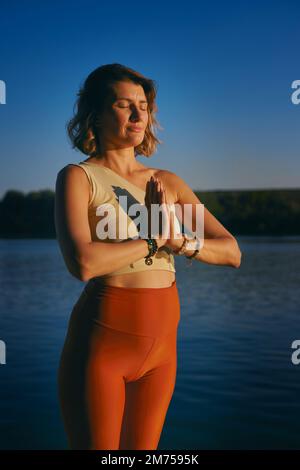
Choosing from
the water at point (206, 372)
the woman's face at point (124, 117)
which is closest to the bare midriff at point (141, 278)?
the woman's face at point (124, 117)

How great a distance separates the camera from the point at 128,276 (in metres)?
2.00

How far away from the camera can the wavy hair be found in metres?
2.09

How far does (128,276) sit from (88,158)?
408 mm

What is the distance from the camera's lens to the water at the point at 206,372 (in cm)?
595

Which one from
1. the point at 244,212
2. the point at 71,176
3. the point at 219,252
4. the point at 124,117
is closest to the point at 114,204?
the point at 71,176

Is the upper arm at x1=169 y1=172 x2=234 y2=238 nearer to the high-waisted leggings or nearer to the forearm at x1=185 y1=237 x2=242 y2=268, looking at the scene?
the forearm at x1=185 y1=237 x2=242 y2=268

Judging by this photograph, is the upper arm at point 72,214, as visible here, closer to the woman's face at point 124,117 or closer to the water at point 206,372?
the woman's face at point 124,117

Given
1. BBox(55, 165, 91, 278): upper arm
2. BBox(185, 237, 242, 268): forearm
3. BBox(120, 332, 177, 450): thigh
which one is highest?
BBox(55, 165, 91, 278): upper arm

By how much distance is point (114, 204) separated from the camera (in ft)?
6.56

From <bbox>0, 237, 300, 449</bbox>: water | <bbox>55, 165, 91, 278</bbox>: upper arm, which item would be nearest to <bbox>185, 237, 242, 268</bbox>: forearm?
<bbox>55, 165, 91, 278</bbox>: upper arm

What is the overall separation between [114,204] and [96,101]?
356 mm

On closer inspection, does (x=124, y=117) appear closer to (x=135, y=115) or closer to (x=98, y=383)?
(x=135, y=115)

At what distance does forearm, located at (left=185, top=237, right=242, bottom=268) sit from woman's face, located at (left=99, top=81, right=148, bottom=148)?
0.40 m
